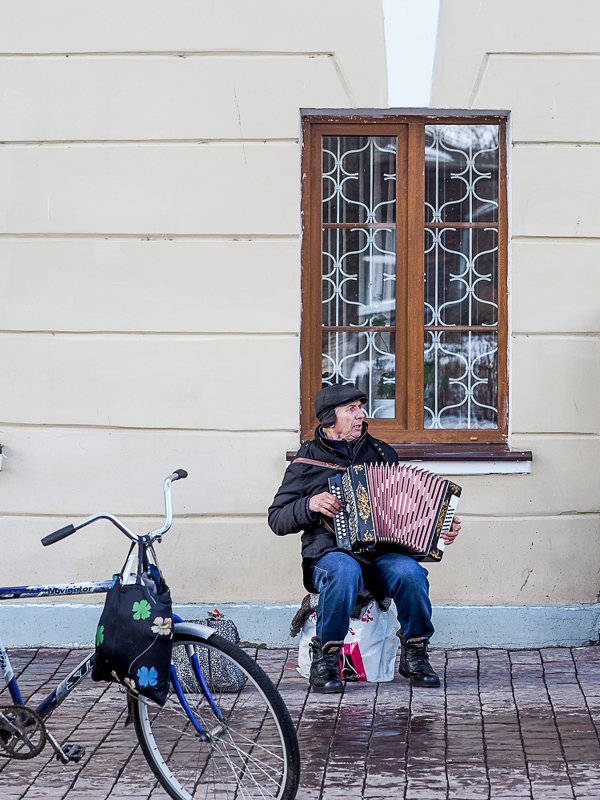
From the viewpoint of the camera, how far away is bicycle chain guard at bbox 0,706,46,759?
359 centimetres

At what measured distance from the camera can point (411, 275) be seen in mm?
5766

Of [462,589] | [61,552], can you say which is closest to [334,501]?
[462,589]

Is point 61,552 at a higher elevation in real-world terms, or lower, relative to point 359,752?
higher

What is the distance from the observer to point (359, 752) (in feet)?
13.4

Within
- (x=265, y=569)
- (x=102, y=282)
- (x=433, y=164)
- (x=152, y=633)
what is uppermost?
(x=433, y=164)

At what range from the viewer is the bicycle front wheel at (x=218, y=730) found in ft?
11.2

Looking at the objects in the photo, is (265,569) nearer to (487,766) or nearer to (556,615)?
(556,615)

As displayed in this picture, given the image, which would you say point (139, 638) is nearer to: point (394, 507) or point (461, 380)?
point (394, 507)

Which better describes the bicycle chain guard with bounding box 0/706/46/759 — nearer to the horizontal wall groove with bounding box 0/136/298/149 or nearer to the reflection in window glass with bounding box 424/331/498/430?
the reflection in window glass with bounding box 424/331/498/430

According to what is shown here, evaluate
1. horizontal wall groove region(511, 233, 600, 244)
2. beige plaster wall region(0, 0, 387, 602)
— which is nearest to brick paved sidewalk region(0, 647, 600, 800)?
beige plaster wall region(0, 0, 387, 602)

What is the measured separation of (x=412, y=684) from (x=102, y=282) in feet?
8.22

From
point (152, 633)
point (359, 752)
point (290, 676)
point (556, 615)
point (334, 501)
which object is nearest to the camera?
point (152, 633)

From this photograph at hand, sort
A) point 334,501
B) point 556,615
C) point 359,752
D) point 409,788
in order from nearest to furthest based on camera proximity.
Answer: point 409,788, point 359,752, point 334,501, point 556,615

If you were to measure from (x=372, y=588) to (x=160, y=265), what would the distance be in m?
1.97
